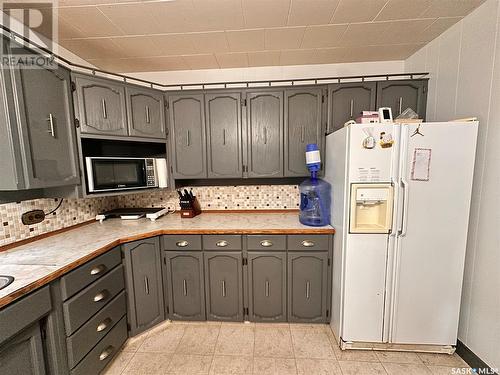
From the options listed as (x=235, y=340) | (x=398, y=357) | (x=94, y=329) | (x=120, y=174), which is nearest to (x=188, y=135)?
(x=120, y=174)

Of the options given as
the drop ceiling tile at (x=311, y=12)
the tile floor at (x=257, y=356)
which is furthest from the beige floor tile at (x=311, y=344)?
the drop ceiling tile at (x=311, y=12)

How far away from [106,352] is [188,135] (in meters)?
1.80

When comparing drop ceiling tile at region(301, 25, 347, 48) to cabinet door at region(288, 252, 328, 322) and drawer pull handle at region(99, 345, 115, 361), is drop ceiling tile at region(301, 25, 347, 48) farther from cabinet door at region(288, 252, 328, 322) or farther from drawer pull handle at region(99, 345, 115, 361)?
drawer pull handle at region(99, 345, 115, 361)

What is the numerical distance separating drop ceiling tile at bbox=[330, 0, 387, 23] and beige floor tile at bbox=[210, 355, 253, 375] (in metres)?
2.54

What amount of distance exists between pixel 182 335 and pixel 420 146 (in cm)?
232

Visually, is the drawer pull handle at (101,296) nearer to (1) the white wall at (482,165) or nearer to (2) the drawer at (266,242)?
(2) the drawer at (266,242)

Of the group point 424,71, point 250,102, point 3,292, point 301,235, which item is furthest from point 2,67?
point 424,71

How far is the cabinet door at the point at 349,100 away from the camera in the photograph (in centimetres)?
196

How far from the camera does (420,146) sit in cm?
143

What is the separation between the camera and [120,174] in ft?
6.16

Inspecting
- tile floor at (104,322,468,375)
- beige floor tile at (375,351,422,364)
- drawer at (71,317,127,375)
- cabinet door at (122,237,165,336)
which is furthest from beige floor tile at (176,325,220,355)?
beige floor tile at (375,351,422,364)

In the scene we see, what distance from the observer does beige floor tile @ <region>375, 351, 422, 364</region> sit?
5.11 feet

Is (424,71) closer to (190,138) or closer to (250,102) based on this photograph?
(250,102)

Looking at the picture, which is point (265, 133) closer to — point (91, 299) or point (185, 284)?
point (185, 284)
